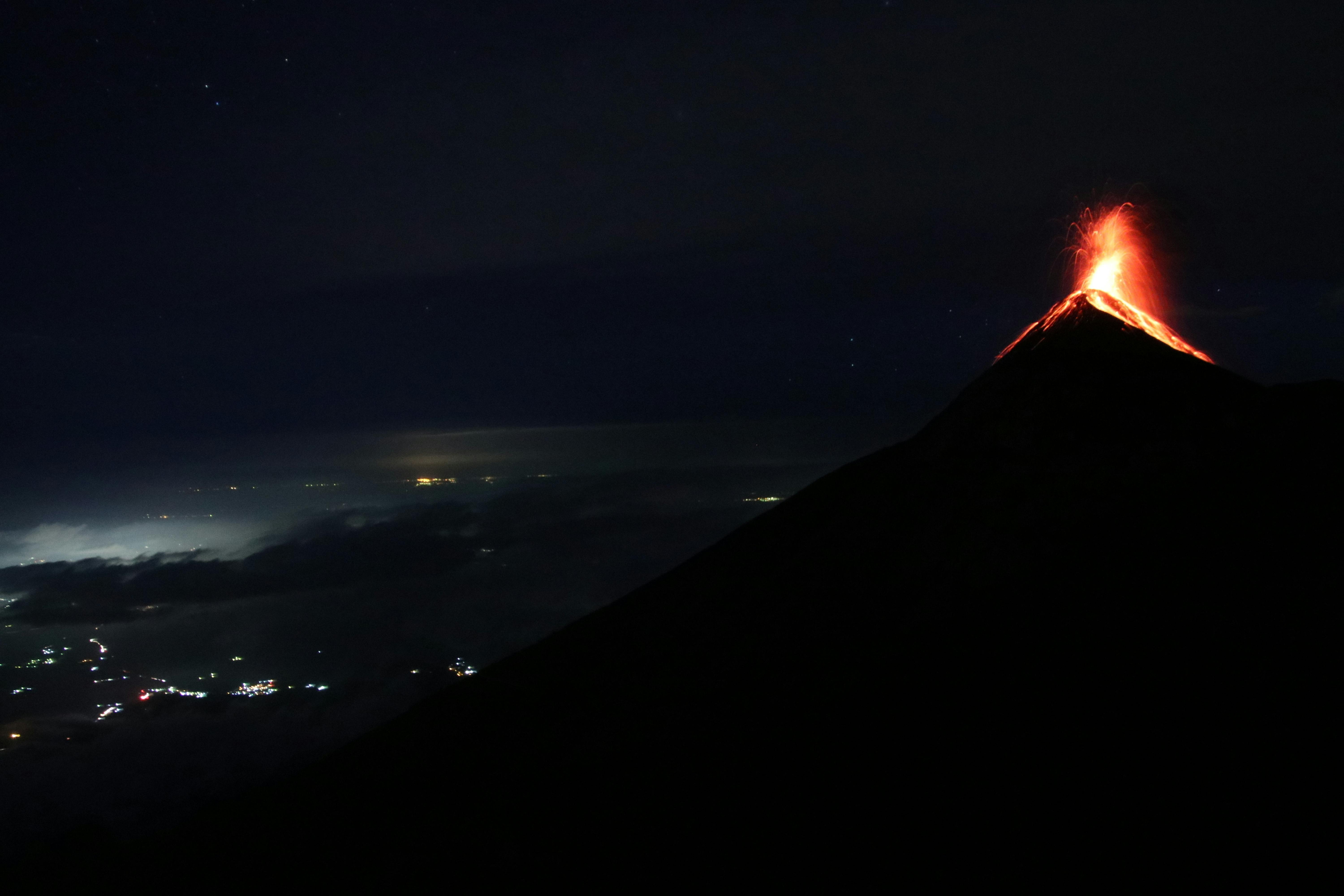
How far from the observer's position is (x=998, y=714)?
36.2ft

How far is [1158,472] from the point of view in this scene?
14.8 metres

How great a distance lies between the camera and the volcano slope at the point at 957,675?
30.9 ft

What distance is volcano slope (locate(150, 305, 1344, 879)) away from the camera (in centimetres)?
942

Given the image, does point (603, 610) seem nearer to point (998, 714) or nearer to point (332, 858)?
point (332, 858)

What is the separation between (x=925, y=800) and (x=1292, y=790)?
4363 millimetres

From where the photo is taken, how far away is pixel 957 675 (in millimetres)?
12320

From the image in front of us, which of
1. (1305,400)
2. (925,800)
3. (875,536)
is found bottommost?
(925,800)

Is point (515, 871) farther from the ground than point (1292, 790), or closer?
closer

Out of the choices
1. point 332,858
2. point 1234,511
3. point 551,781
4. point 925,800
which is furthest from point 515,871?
point 1234,511

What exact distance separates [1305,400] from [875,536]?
392 inches

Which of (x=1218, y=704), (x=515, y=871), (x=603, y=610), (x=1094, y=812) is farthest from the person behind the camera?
(x=603, y=610)

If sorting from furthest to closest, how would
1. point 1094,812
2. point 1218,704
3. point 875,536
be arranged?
point 875,536 < point 1218,704 < point 1094,812

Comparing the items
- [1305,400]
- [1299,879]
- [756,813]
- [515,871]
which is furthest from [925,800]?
[1305,400]

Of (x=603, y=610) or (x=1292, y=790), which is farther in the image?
(x=603, y=610)
